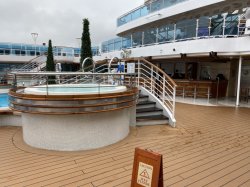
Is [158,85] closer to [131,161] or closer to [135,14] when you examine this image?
[131,161]

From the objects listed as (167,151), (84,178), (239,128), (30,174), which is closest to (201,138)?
(167,151)

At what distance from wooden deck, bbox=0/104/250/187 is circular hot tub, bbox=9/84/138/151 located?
0.19 metres

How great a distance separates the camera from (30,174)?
2.96 meters

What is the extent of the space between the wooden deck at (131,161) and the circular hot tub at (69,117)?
19 cm

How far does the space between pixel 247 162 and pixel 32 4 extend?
69.2 feet

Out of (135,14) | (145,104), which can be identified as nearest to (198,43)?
(145,104)

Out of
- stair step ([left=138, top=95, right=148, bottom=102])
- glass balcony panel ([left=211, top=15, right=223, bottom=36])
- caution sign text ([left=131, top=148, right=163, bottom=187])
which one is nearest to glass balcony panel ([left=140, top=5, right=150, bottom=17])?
glass balcony panel ([left=211, top=15, right=223, bottom=36])

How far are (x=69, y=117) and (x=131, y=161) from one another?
1252mm

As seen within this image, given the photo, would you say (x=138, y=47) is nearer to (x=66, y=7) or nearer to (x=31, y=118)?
(x=31, y=118)

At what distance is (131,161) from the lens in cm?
341

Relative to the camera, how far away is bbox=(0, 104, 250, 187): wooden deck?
283cm

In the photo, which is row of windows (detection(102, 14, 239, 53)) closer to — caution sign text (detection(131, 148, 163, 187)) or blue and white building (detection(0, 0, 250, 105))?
blue and white building (detection(0, 0, 250, 105))

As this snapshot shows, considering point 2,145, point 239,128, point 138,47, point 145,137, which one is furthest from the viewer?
point 138,47

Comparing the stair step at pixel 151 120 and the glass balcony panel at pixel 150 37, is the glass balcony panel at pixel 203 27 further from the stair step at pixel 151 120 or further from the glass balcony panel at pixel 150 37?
the stair step at pixel 151 120
